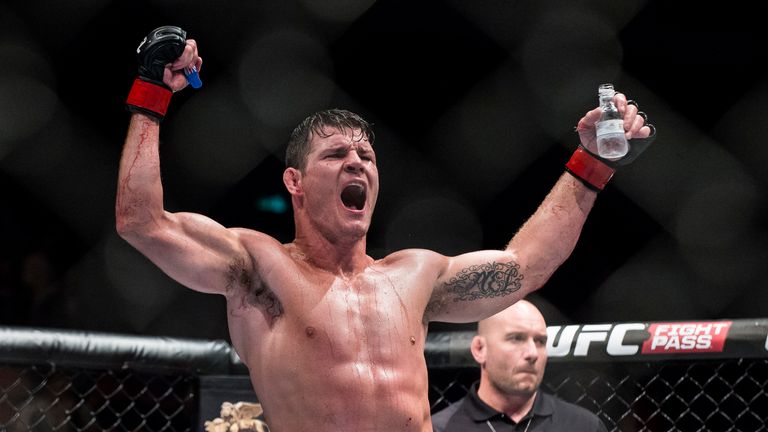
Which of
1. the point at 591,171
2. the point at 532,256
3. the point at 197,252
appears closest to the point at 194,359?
the point at 197,252

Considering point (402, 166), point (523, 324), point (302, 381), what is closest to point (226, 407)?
point (302, 381)

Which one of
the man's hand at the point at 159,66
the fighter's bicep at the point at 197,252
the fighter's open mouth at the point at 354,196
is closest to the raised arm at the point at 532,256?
the fighter's open mouth at the point at 354,196

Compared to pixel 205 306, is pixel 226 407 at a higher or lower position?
higher

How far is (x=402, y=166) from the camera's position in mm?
4148

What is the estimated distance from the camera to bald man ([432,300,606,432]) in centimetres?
283

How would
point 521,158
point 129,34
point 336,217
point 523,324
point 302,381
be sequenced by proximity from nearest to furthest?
point 302,381 < point 336,217 < point 523,324 < point 129,34 < point 521,158

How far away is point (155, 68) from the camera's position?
70.4 inches

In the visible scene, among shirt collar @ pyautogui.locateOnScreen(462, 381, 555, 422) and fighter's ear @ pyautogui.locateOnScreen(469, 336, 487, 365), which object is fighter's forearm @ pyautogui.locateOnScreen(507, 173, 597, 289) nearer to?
fighter's ear @ pyautogui.locateOnScreen(469, 336, 487, 365)

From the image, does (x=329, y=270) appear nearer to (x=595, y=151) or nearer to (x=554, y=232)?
(x=554, y=232)

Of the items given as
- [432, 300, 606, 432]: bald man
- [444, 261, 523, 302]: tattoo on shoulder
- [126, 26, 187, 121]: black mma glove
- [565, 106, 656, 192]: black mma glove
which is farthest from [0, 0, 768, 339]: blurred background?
[126, 26, 187, 121]: black mma glove

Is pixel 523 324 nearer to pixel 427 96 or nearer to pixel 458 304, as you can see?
pixel 458 304

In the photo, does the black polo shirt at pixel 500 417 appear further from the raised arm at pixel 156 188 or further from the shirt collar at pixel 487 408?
the raised arm at pixel 156 188

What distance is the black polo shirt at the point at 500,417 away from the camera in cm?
281

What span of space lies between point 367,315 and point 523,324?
106 centimetres
